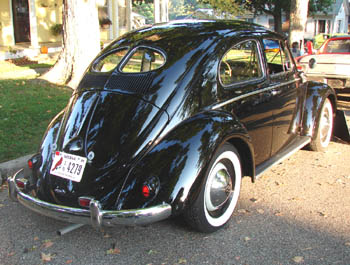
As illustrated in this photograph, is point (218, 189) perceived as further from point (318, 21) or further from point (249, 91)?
point (318, 21)

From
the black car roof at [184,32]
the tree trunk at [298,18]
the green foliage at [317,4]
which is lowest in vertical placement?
the black car roof at [184,32]

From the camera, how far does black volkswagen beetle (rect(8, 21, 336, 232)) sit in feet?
9.64

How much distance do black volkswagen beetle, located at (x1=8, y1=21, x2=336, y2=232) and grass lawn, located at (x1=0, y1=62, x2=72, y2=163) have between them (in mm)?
1678

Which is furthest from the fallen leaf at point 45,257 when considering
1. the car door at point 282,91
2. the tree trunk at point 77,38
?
the tree trunk at point 77,38

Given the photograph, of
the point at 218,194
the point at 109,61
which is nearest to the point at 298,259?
the point at 218,194

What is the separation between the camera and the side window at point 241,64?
378cm

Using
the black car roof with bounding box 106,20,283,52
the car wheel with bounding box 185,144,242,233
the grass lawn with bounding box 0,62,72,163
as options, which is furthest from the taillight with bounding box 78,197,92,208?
the grass lawn with bounding box 0,62,72,163

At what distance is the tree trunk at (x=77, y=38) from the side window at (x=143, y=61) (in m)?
4.82

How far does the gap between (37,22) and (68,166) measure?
15754mm

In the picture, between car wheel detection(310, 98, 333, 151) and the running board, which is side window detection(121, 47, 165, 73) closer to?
the running board

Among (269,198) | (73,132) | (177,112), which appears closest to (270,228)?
(269,198)

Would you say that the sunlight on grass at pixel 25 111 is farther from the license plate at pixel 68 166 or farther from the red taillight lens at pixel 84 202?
the red taillight lens at pixel 84 202

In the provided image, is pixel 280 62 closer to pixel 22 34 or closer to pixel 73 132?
pixel 73 132

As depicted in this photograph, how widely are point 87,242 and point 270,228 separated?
5.32ft
